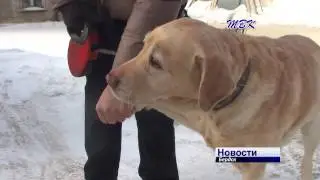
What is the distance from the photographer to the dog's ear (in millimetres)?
1646

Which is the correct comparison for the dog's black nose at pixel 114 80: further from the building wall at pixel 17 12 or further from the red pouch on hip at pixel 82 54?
the building wall at pixel 17 12

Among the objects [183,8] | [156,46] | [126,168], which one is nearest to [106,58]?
[183,8]

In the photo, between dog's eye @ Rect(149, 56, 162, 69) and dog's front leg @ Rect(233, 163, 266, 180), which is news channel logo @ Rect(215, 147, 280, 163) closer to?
dog's front leg @ Rect(233, 163, 266, 180)

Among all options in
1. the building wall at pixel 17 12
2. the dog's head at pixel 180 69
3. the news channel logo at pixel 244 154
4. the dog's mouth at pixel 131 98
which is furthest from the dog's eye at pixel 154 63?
the building wall at pixel 17 12

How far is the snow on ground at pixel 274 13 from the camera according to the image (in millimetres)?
2959

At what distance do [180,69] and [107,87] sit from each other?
0.31 metres

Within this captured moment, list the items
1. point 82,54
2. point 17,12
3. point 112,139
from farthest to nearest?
point 17,12 → point 112,139 → point 82,54

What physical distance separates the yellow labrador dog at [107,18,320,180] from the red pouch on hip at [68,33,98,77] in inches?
15.1

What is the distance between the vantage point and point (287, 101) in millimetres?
1900

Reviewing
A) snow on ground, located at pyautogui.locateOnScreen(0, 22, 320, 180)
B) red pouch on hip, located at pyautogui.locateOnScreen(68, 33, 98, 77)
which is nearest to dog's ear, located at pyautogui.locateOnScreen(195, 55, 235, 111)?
red pouch on hip, located at pyautogui.locateOnScreen(68, 33, 98, 77)

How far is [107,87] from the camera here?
1.91 meters

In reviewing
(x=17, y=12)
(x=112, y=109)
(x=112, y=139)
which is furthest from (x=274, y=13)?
(x=17, y=12)

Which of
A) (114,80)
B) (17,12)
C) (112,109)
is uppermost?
(114,80)

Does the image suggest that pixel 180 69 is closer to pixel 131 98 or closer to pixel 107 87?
pixel 131 98
